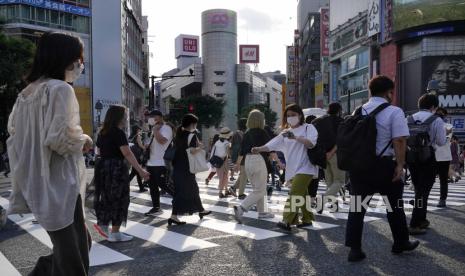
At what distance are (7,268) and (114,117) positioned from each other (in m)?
1.87

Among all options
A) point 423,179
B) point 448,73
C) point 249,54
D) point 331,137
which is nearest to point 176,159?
point 331,137

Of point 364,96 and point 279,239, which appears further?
point 364,96

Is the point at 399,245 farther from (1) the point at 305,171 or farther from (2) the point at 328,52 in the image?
(2) the point at 328,52

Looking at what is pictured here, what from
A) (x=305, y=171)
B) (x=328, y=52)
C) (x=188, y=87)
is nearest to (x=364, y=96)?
(x=328, y=52)

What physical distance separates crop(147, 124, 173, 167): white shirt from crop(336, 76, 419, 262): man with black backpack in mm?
3663

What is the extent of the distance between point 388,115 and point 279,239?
191cm

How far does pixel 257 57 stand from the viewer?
382ft

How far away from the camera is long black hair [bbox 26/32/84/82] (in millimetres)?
2463

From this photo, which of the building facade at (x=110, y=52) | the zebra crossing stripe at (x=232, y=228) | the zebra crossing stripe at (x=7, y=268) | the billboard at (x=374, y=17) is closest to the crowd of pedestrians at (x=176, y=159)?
the zebra crossing stripe at (x=232, y=228)

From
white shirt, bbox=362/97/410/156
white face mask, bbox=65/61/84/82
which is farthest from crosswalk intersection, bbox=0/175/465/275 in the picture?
white face mask, bbox=65/61/84/82

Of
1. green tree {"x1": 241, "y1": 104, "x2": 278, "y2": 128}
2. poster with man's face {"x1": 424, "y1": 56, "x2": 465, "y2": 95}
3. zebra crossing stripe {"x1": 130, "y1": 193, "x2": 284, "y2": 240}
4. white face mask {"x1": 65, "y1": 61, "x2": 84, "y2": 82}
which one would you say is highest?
poster with man's face {"x1": 424, "y1": 56, "x2": 465, "y2": 95}

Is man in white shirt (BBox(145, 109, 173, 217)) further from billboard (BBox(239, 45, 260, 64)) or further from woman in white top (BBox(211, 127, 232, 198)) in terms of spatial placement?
billboard (BBox(239, 45, 260, 64))

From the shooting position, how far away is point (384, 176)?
4281 mm

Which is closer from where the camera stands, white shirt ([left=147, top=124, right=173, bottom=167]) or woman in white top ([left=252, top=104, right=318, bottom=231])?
woman in white top ([left=252, top=104, right=318, bottom=231])
